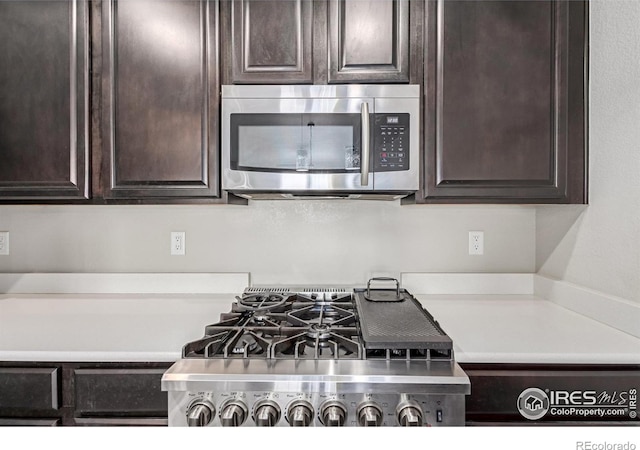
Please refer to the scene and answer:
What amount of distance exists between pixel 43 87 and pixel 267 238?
1072mm

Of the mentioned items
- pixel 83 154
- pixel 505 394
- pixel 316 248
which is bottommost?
pixel 505 394

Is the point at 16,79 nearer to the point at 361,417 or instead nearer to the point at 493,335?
the point at 361,417

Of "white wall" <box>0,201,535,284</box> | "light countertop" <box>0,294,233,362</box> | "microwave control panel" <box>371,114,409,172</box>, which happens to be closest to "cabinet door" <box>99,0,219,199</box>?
"white wall" <box>0,201,535,284</box>

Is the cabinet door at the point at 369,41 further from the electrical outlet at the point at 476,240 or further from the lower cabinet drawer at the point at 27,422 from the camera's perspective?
the lower cabinet drawer at the point at 27,422

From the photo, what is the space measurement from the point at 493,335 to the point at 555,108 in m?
0.89

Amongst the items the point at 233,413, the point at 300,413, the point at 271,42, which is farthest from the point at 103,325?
the point at 271,42

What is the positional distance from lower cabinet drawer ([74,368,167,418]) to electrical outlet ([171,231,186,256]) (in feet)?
2.62

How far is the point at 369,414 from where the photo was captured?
38.5 inches

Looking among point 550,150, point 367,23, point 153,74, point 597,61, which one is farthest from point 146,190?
point 597,61

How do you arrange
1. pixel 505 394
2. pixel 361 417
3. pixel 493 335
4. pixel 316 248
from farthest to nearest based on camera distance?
pixel 316 248 → pixel 493 335 → pixel 505 394 → pixel 361 417

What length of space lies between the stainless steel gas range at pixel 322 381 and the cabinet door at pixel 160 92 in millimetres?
726

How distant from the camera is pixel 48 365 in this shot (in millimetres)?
1197

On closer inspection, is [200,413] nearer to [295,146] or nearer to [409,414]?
[409,414]

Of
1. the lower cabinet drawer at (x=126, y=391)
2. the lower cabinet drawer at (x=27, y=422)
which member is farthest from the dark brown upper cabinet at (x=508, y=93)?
the lower cabinet drawer at (x=27, y=422)
